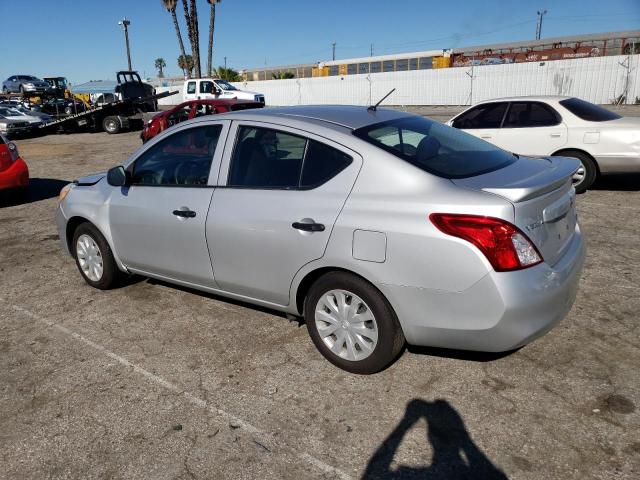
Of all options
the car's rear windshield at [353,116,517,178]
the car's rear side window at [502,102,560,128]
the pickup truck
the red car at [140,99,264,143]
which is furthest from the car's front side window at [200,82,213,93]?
the car's rear windshield at [353,116,517,178]

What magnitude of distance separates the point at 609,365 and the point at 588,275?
1.64 meters

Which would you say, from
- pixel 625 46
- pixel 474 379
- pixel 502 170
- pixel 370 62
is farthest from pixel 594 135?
pixel 370 62

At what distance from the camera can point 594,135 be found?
749 centimetres

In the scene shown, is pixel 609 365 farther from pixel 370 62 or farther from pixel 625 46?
pixel 370 62

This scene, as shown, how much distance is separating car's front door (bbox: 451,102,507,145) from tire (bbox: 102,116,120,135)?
18004 millimetres

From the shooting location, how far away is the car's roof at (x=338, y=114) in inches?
136

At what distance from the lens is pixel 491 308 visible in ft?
8.82

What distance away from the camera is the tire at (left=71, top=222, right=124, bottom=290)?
4.61 m

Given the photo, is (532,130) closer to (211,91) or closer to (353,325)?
(353,325)

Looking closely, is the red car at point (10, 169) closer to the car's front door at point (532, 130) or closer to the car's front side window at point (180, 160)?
the car's front side window at point (180, 160)

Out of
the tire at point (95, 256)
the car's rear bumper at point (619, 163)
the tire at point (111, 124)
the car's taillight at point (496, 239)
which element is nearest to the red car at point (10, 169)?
the tire at point (95, 256)

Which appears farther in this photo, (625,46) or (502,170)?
(625,46)

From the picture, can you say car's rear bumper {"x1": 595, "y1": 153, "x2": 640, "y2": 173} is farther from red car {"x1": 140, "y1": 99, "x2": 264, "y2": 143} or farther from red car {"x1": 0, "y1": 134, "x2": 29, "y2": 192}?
red car {"x1": 140, "y1": 99, "x2": 264, "y2": 143}

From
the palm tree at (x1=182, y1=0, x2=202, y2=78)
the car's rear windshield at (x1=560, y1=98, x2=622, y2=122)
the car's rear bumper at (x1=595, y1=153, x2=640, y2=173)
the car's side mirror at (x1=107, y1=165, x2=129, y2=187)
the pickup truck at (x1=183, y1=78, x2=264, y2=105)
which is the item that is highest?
the palm tree at (x1=182, y1=0, x2=202, y2=78)
